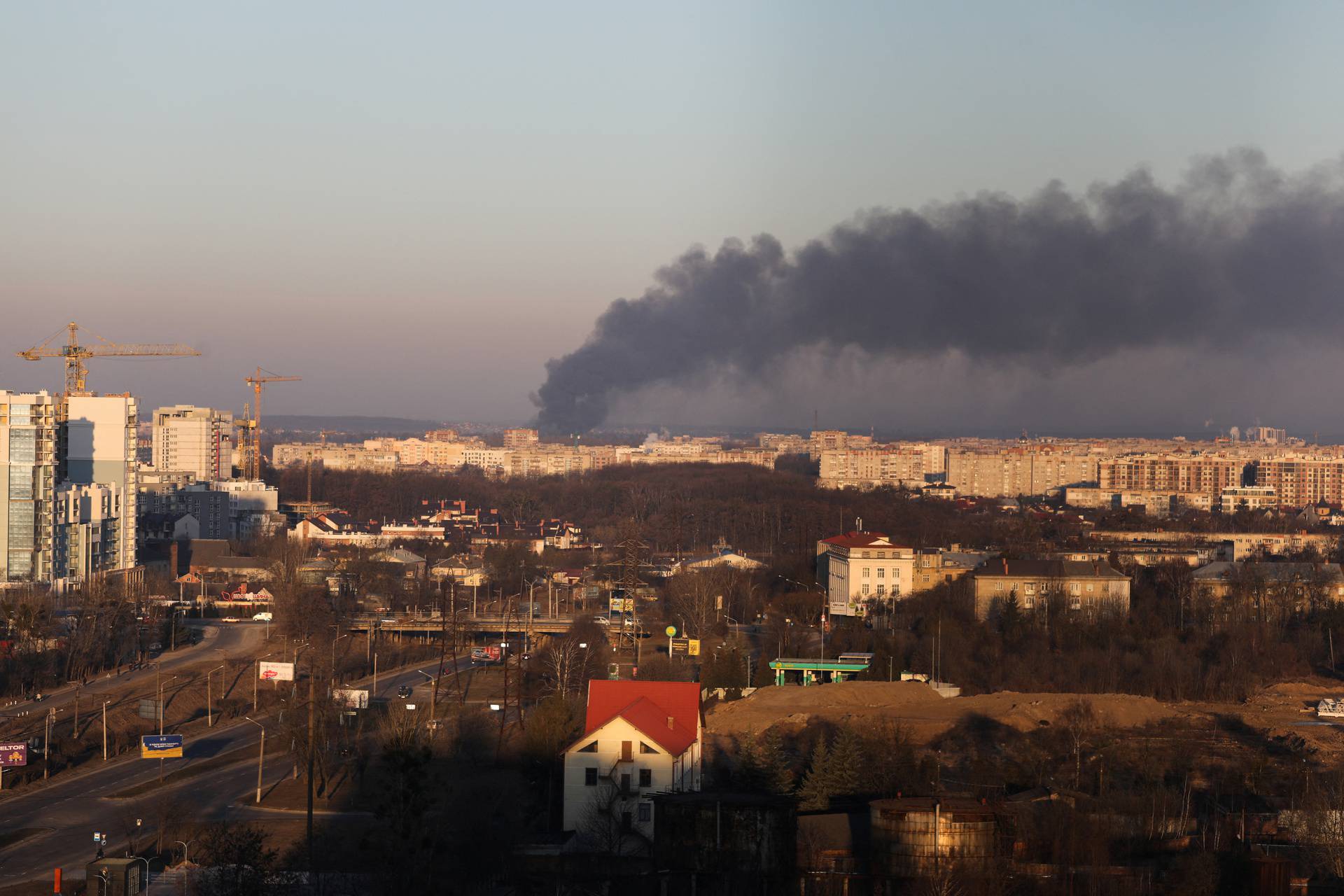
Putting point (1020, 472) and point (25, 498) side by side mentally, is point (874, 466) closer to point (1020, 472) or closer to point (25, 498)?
point (1020, 472)

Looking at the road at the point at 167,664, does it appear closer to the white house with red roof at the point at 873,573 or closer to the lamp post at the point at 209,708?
the lamp post at the point at 209,708

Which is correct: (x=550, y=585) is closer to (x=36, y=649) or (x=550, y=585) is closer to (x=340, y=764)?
(x=36, y=649)

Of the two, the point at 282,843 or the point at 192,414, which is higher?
the point at 192,414

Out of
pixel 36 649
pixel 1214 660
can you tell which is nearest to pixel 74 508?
pixel 36 649

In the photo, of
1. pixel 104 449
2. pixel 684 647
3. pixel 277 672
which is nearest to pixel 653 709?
pixel 277 672

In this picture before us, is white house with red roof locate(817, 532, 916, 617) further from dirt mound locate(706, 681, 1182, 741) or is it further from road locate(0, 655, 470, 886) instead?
road locate(0, 655, 470, 886)

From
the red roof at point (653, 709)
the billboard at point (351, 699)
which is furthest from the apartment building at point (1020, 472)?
the red roof at point (653, 709)

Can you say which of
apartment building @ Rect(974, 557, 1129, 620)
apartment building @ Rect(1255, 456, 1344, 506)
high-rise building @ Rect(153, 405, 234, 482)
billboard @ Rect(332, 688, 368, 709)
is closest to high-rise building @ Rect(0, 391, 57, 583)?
billboard @ Rect(332, 688, 368, 709)
